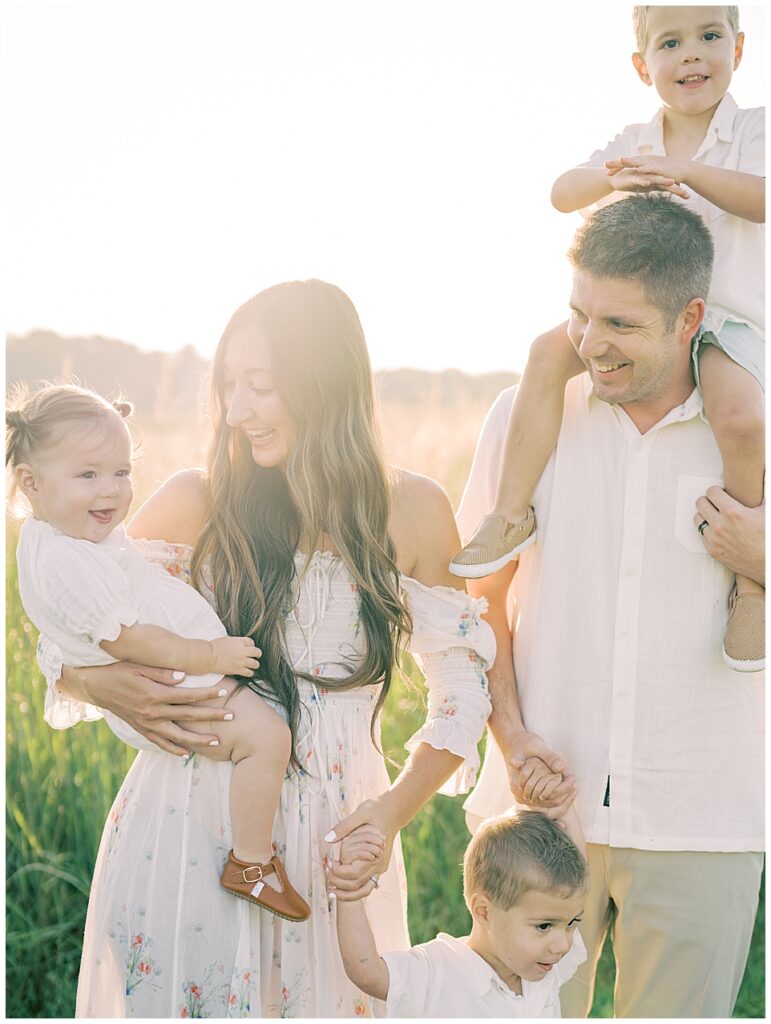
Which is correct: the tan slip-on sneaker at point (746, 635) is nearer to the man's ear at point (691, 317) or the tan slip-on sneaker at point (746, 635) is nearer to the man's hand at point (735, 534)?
the man's hand at point (735, 534)

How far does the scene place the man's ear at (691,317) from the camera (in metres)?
2.70

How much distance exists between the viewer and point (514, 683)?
294cm

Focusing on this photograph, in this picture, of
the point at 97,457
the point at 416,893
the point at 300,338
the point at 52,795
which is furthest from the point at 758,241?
the point at 52,795

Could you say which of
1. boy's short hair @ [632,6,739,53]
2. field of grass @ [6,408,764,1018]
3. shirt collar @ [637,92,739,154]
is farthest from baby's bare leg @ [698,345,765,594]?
field of grass @ [6,408,764,1018]

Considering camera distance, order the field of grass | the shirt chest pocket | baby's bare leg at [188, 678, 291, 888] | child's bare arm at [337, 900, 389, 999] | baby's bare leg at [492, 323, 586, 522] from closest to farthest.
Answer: child's bare arm at [337, 900, 389, 999] < baby's bare leg at [188, 678, 291, 888] < the shirt chest pocket < baby's bare leg at [492, 323, 586, 522] < the field of grass

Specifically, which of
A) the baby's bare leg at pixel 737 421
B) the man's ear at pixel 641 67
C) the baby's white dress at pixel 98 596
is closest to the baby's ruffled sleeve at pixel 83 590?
the baby's white dress at pixel 98 596

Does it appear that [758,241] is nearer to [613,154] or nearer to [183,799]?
[613,154]

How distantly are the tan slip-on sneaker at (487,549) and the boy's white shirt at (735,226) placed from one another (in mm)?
746

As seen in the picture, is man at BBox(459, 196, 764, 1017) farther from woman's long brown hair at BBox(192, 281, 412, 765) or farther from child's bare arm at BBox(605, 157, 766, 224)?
woman's long brown hair at BBox(192, 281, 412, 765)

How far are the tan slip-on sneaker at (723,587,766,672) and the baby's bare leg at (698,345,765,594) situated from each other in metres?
0.04

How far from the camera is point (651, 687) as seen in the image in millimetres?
2795

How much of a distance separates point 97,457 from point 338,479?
579 millimetres

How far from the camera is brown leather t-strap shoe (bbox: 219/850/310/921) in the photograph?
253 cm

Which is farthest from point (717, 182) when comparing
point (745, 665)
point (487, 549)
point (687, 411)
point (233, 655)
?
point (233, 655)
